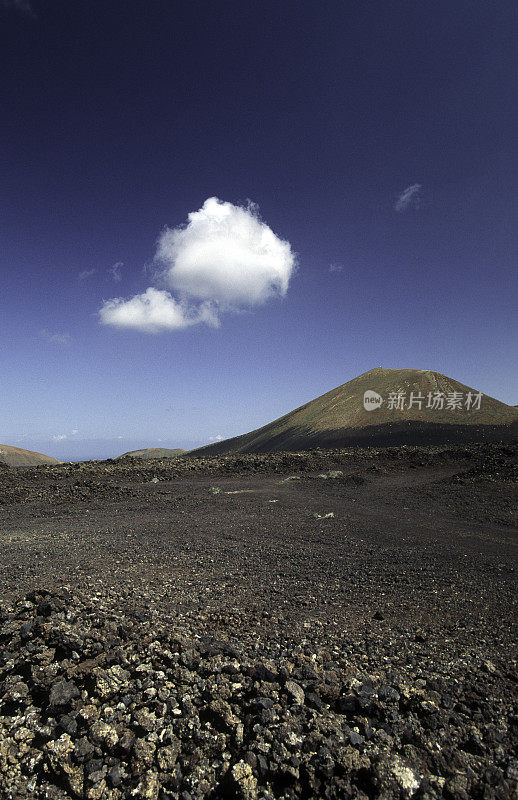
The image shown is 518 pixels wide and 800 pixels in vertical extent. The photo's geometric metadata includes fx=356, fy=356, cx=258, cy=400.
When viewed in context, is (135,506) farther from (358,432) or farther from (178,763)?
(358,432)

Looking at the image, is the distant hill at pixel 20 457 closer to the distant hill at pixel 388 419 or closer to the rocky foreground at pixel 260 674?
the distant hill at pixel 388 419

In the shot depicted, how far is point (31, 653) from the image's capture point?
3.24 m

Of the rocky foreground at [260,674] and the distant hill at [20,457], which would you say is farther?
the distant hill at [20,457]

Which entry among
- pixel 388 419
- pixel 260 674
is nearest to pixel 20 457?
pixel 388 419

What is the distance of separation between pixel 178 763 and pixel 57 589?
3276 mm

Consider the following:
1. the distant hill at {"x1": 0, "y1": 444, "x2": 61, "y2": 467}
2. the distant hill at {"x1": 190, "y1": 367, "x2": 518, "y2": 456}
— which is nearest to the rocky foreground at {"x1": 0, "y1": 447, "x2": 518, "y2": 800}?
the distant hill at {"x1": 190, "y1": 367, "x2": 518, "y2": 456}

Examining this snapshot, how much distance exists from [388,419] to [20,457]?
42626mm

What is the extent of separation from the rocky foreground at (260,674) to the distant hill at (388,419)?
32.5 metres

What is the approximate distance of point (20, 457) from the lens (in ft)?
132

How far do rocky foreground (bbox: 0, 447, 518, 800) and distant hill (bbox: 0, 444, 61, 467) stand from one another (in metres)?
38.6

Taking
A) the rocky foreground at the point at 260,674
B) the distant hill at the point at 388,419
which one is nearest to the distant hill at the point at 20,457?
the distant hill at the point at 388,419

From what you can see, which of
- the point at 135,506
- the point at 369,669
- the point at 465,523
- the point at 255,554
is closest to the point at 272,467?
the point at 135,506

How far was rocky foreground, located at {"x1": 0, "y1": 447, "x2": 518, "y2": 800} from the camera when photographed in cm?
217

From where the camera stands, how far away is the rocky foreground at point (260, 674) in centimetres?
217
